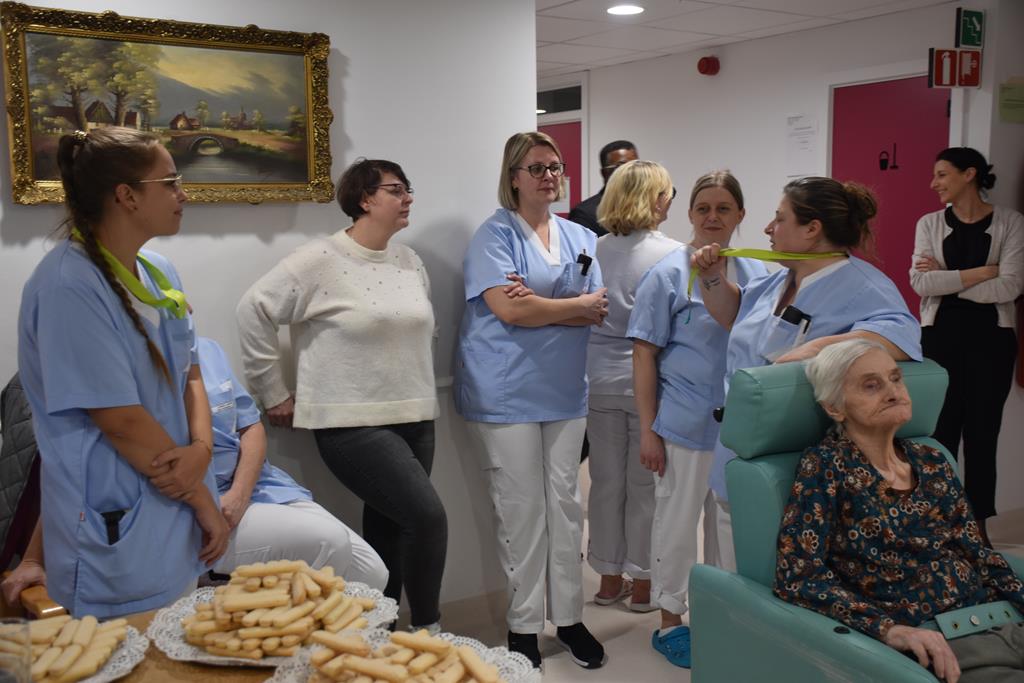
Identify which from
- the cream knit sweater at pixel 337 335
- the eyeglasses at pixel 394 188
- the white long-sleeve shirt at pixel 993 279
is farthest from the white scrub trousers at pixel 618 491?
the white long-sleeve shirt at pixel 993 279

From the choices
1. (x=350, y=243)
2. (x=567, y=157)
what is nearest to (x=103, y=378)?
(x=350, y=243)

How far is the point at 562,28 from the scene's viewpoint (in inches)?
208

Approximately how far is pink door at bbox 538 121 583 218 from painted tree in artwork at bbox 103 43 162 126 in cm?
475

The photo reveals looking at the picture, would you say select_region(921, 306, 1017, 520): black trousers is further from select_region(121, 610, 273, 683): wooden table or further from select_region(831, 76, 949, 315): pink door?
select_region(121, 610, 273, 683): wooden table

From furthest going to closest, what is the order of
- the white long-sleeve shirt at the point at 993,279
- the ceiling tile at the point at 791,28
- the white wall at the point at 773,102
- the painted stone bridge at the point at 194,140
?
the ceiling tile at the point at 791,28
the white wall at the point at 773,102
the white long-sleeve shirt at the point at 993,279
the painted stone bridge at the point at 194,140

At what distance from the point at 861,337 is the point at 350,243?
1.40 m

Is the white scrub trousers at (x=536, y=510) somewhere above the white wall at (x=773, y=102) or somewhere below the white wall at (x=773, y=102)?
below

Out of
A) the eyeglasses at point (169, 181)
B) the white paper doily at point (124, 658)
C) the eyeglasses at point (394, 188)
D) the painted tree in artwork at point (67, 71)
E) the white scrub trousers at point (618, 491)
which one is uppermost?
the painted tree in artwork at point (67, 71)

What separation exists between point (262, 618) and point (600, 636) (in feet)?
6.79

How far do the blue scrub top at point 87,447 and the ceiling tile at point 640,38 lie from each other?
417 cm

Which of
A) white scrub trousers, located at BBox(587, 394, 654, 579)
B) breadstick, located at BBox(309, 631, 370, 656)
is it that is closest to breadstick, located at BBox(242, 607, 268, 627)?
breadstick, located at BBox(309, 631, 370, 656)

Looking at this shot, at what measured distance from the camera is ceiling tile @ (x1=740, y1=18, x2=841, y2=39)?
17.1 feet

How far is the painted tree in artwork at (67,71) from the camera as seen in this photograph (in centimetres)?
242

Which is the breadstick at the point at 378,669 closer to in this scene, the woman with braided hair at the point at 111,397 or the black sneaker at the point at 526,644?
the woman with braided hair at the point at 111,397
